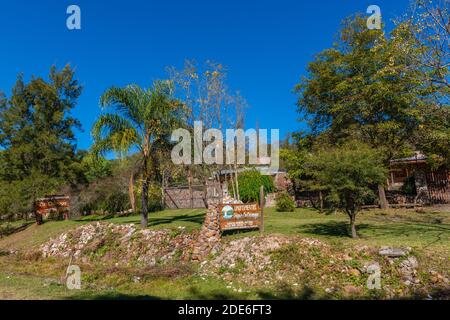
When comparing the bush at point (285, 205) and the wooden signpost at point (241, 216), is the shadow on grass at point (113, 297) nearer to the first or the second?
the wooden signpost at point (241, 216)

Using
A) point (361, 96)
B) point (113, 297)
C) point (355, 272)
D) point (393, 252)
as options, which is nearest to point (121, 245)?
point (113, 297)

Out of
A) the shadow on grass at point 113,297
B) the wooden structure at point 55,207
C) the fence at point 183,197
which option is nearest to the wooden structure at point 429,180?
the fence at point 183,197

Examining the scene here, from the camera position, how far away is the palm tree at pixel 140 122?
45.8 feet

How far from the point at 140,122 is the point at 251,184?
11527 mm

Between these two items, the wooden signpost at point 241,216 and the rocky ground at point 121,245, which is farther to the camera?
the rocky ground at point 121,245

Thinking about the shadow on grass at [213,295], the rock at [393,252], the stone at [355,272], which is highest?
the rock at [393,252]

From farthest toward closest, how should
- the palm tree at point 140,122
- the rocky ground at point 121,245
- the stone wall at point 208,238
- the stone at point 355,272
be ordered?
the palm tree at point 140,122, the rocky ground at point 121,245, the stone wall at point 208,238, the stone at point 355,272

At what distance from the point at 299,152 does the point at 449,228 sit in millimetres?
13109

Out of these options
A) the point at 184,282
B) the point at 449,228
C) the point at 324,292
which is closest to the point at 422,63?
the point at 449,228

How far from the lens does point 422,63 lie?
10664 millimetres

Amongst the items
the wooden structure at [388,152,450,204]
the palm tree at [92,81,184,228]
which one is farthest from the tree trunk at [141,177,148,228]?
the wooden structure at [388,152,450,204]

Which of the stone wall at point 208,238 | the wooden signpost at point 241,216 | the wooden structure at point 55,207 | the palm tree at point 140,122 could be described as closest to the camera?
the stone wall at point 208,238
